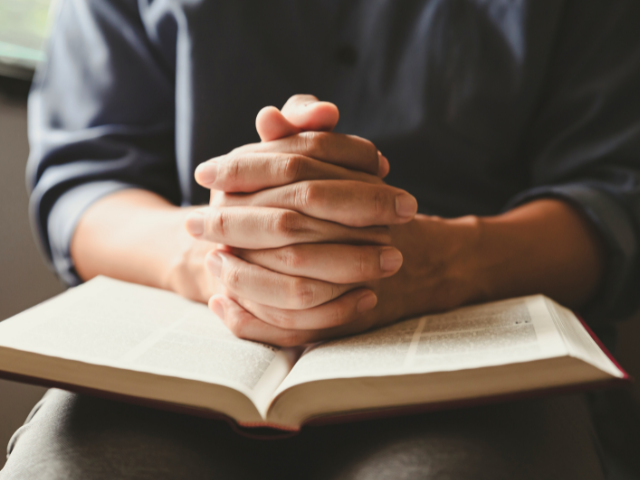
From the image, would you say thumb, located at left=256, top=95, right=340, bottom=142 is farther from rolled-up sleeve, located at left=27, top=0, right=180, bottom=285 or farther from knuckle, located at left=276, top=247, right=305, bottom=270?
rolled-up sleeve, located at left=27, top=0, right=180, bottom=285

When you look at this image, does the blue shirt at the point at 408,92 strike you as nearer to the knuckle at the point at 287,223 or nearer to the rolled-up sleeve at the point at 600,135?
the rolled-up sleeve at the point at 600,135

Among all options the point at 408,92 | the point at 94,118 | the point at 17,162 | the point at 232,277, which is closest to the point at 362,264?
the point at 232,277

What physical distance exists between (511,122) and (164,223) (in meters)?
0.57

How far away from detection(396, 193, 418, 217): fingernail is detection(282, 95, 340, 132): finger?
0.11m

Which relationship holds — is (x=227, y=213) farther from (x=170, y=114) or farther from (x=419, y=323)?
(x=170, y=114)

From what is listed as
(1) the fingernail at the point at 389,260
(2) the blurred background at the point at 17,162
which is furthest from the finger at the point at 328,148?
(2) the blurred background at the point at 17,162


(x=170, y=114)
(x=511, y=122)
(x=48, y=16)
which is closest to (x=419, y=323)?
(x=511, y=122)

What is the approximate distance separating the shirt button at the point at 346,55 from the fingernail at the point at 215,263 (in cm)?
44

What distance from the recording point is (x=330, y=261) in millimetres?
434

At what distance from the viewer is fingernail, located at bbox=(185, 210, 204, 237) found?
1.55 ft

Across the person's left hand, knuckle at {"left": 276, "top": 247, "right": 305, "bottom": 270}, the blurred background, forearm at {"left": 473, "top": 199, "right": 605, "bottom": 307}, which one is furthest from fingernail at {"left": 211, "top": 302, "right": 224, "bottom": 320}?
the blurred background

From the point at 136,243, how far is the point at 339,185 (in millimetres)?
344

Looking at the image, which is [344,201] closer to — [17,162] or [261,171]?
[261,171]

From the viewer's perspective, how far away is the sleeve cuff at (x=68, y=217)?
0.71 meters
